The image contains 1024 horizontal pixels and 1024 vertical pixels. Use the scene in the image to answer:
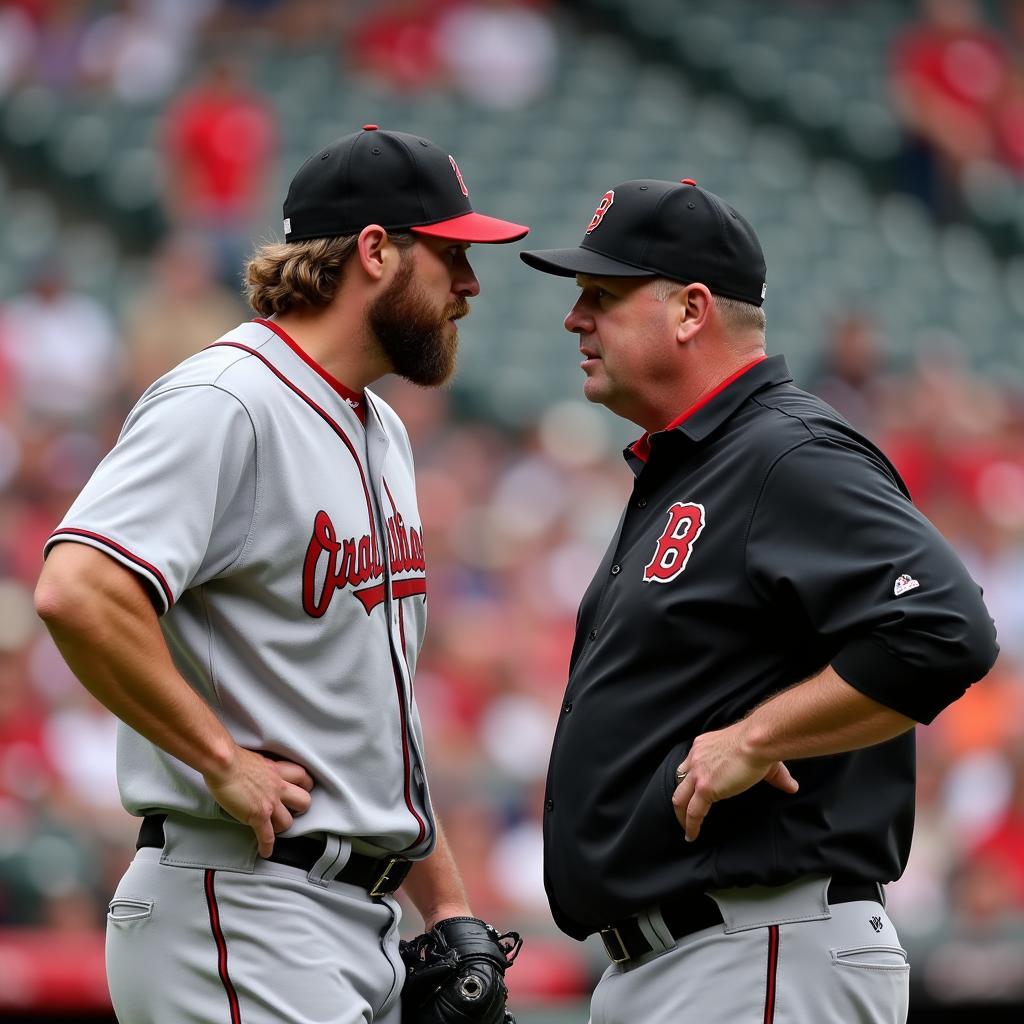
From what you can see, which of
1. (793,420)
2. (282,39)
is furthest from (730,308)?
(282,39)

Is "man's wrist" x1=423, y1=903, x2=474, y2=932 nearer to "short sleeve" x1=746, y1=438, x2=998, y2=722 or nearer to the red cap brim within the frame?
"short sleeve" x1=746, y1=438, x2=998, y2=722

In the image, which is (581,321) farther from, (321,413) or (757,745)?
(757,745)

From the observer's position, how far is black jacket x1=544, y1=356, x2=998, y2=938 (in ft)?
7.61

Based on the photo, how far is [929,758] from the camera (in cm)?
638

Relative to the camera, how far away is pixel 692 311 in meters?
2.76

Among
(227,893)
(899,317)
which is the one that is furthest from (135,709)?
(899,317)

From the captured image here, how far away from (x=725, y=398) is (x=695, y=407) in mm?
52

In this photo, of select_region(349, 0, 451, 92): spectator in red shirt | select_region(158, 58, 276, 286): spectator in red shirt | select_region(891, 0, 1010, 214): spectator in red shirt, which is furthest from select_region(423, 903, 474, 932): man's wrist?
select_region(891, 0, 1010, 214): spectator in red shirt

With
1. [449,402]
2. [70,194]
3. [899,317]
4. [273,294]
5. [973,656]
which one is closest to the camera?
[973,656]

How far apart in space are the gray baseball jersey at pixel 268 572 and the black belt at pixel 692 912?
0.35 metres

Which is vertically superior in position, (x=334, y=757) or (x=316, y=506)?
(x=316, y=506)

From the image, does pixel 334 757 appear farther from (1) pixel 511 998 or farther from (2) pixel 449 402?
(2) pixel 449 402

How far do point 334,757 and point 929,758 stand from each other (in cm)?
428

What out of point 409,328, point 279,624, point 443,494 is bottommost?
point 443,494
